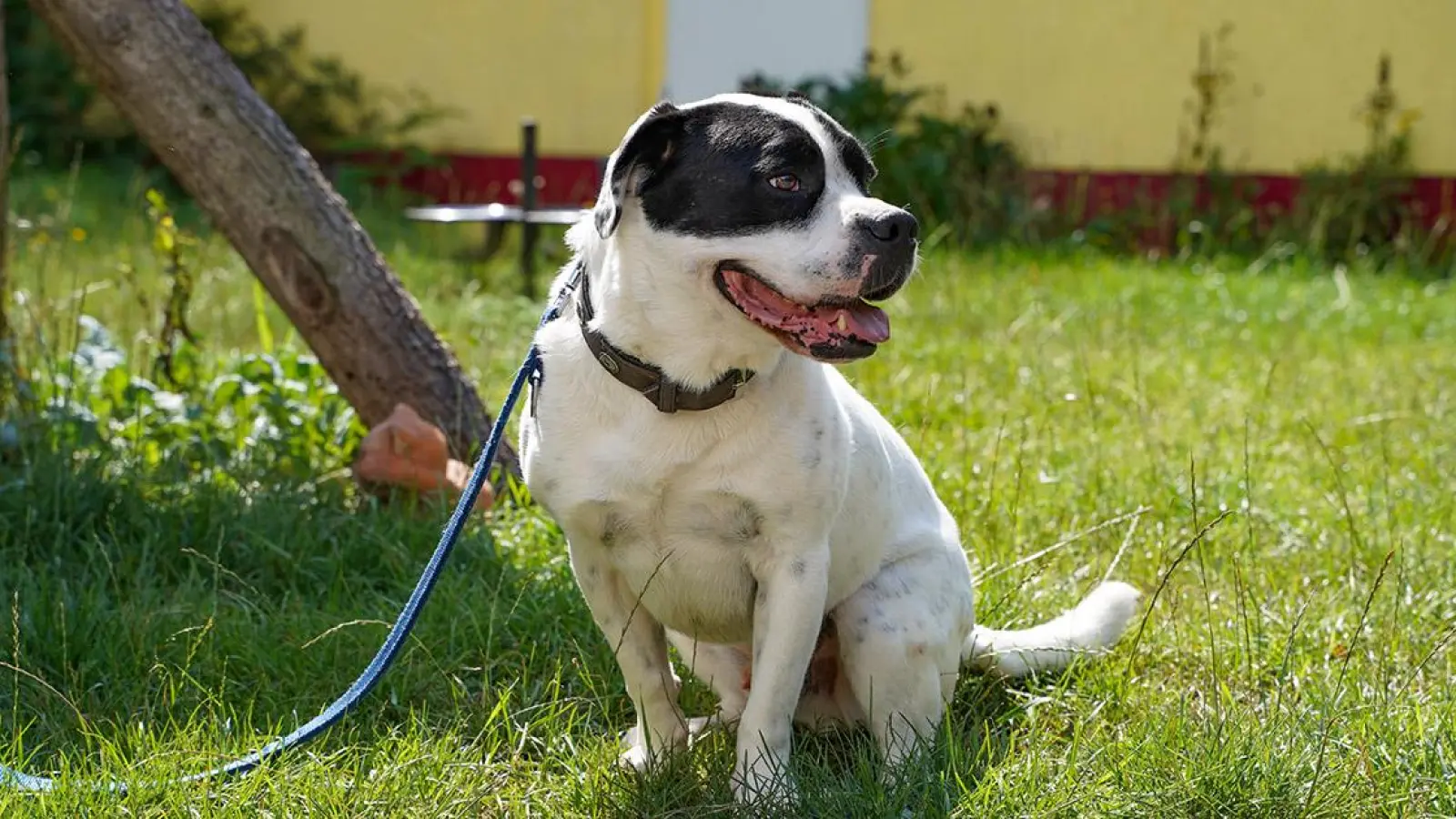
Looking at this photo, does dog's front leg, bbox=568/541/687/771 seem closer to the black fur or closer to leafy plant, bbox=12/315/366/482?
the black fur

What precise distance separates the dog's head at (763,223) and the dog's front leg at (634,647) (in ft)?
1.75

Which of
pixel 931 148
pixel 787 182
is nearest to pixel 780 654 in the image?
pixel 787 182

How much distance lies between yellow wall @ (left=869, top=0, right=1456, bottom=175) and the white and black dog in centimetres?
740

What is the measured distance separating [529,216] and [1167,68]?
422 cm

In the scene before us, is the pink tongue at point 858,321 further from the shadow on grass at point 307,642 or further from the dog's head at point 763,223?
the shadow on grass at point 307,642

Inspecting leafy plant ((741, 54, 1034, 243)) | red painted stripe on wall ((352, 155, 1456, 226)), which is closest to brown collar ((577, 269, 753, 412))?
leafy plant ((741, 54, 1034, 243))

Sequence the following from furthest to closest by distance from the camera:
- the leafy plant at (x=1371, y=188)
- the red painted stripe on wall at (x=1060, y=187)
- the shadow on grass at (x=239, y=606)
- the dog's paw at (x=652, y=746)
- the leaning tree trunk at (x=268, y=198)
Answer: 1. the red painted stripe on wall at (x=1060, y=187)
2. the leafy plant at (x=1371, y=188)
3. the leaning tree trunk at (x=268, y=198)
4. the shadow on grass at (x=239, y=606)
5. the dog's paw at (x=652, y=746)

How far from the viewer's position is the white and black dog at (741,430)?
2438mm

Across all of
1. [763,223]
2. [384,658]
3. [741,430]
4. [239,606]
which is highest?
[763,223]

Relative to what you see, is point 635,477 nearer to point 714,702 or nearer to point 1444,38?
point 714,702

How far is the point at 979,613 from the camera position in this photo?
10.8ft

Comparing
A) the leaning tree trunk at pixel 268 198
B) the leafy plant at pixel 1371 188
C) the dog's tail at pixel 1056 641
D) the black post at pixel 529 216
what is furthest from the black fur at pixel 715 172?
the leafy plant at pixel 1371 188

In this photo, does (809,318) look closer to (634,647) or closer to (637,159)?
(637,159)

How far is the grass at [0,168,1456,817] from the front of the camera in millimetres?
2488
